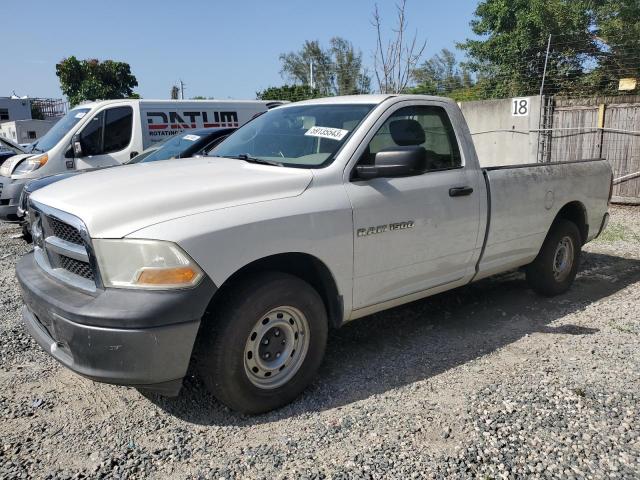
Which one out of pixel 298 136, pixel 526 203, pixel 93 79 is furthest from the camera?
pixel 93 79

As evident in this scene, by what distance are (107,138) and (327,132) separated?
22.7 feet

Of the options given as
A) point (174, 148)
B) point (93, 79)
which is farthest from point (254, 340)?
point (93, 79)

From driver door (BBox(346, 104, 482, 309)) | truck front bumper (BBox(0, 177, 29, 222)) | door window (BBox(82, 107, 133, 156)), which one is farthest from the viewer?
door window (BBox(82, 107, 133, 156))

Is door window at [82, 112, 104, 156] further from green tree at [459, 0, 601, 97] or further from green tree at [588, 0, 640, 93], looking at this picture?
green tree at [588, 0, 640, 93]

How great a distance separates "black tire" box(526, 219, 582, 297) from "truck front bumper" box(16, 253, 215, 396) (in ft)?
12.3

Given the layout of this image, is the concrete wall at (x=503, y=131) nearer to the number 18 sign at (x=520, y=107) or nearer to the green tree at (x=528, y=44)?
the number 18 sign at (x=520, y=107)

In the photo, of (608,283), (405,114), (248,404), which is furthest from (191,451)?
(608,283)

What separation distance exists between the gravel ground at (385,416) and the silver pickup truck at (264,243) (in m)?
0.33

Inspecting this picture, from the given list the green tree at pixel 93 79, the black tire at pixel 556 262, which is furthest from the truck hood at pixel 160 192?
the green tree at pixel 93 79

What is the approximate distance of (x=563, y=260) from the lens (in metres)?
5.61

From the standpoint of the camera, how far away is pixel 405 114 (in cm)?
412

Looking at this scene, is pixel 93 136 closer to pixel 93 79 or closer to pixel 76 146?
pixel 76 146

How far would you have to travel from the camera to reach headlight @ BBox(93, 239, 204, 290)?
2.75 meters

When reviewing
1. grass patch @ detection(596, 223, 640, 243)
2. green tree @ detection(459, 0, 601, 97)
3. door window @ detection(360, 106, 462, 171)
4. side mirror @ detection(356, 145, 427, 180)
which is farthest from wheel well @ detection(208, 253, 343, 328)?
green tree @ detection(459, 0, 601, 97)
